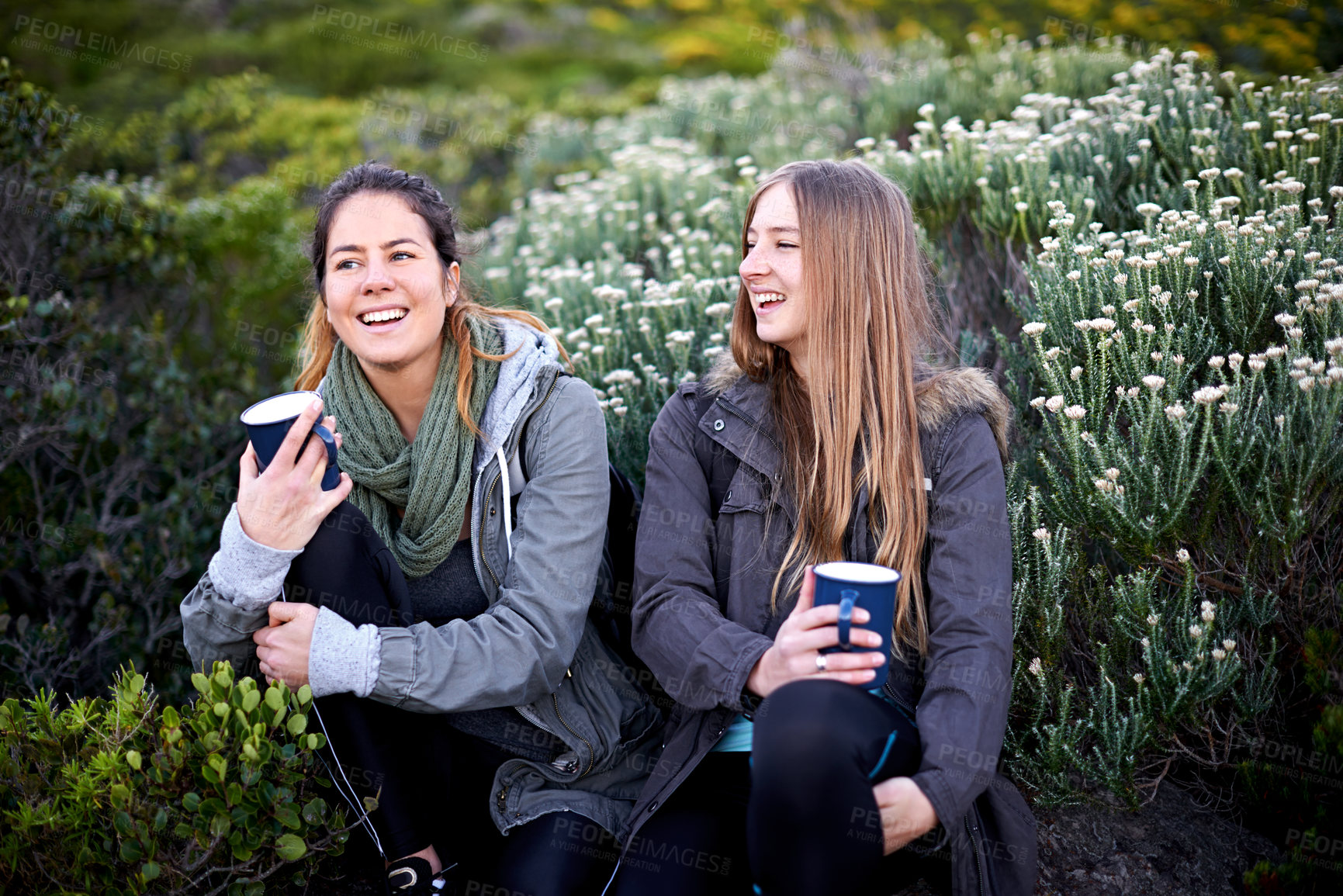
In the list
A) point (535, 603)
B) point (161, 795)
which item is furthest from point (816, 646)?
point (161, 795)

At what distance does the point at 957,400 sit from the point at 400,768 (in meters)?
1.64

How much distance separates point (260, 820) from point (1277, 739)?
2.53m

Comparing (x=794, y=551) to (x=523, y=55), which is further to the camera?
(x=523, y=55)

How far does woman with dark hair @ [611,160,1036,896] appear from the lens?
1932 millimetres

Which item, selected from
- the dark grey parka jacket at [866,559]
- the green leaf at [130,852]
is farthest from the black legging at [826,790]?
the green leaf at [130,852]

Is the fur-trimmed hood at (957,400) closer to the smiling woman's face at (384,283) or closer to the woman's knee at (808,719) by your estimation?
the woman's knee at (808,719)

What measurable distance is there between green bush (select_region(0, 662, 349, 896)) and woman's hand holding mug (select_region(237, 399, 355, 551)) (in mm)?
328

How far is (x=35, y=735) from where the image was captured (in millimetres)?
2158

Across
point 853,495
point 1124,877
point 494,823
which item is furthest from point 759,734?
point 1124,877

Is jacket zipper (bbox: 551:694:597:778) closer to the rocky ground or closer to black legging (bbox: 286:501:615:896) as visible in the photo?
black legging (bbox: 286:501:615:896)

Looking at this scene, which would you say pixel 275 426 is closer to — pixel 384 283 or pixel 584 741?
pixel 384 283

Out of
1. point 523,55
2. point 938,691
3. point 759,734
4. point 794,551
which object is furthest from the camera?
point 523,55

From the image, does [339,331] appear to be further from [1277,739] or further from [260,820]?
[1277,739]

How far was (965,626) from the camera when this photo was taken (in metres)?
2.11
